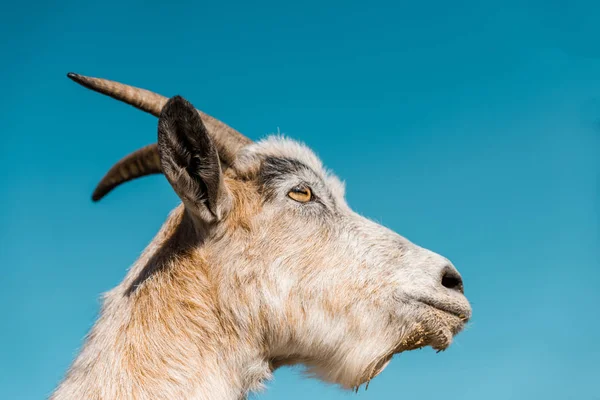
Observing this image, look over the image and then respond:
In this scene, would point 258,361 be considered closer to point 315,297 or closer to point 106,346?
point 315,297

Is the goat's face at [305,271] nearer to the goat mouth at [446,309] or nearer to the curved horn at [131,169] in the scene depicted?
the goat mouth at [446,309]

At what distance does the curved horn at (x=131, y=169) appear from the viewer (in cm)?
670

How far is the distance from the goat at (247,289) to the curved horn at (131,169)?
98 cm

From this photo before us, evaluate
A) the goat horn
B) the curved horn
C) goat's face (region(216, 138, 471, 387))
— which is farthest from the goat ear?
the curved horn

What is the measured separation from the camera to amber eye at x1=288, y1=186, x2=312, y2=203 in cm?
577

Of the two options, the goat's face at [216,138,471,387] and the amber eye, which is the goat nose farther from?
the amber eye

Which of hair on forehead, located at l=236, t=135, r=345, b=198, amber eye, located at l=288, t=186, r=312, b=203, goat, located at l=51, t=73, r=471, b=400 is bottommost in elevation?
goat, located at l=51, t=73, r=471, b=400

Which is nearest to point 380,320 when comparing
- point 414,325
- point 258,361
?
point 414,325

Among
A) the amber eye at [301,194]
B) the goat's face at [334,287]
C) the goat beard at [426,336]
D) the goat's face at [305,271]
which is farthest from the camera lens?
the amber eye at [301,194]

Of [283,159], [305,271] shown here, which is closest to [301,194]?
[283,159]

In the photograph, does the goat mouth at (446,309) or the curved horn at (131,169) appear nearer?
the goat mouth at (446,309)

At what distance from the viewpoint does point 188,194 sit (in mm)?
5055

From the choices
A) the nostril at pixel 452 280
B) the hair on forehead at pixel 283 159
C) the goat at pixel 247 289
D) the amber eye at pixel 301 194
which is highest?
the hair on forehead at pixel 283 159

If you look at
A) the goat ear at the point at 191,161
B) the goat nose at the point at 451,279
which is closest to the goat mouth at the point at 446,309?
the goat nose at the point at 451,279
